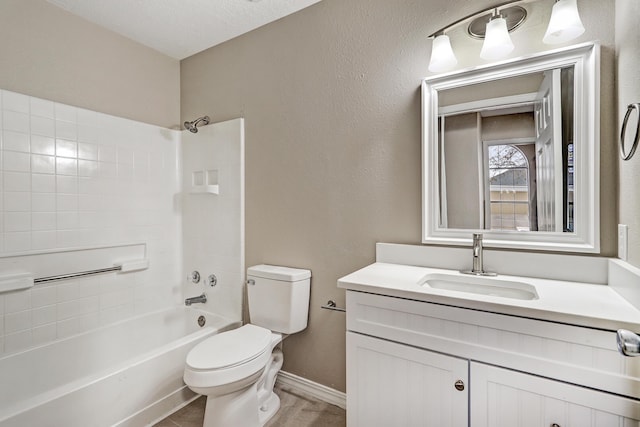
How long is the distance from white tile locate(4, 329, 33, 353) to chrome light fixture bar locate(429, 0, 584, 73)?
8.76 ft

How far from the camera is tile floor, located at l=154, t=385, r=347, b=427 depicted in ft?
5.57

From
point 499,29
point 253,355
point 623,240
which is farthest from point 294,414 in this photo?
point 499,29

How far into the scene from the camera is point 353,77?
1.78 metres

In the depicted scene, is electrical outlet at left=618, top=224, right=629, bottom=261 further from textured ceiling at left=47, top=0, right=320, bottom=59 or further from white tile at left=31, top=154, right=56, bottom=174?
white tile at left=31, top=154, right=56, bottom=174

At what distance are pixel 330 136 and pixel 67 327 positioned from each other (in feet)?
6.73

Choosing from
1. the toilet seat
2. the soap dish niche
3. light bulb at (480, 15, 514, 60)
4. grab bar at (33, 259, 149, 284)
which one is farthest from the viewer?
the soap dish niche

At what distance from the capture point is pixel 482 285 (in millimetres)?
1325

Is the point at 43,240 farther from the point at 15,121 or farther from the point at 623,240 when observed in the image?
the point at 623,240

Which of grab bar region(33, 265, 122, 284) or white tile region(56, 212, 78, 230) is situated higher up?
white tile region(56, 212, 78, 230)

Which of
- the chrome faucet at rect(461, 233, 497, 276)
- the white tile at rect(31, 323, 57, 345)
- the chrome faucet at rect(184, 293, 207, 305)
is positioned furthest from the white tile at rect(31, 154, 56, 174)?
the chrome faucet at rect(461, 233, 497, 276)

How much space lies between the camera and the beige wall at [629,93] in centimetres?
98

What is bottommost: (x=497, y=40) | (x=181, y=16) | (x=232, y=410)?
(x=232, y=410)

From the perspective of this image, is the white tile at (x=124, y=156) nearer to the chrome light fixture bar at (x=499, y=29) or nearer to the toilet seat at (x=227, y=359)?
the toilet seat at (x=227, y=359)

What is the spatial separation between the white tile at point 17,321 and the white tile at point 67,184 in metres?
0.74
